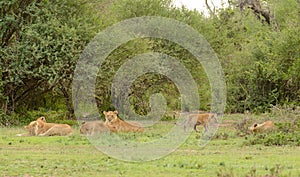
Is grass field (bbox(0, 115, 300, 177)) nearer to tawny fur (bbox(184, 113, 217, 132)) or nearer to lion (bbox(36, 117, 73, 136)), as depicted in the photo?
lion (bbox(36, 117, 73, 136))

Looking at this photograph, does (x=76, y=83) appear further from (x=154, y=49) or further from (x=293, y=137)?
(x=293, y=137)

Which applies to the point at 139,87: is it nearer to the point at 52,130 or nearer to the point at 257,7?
the point at 52,130

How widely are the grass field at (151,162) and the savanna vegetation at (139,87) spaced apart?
0.02m

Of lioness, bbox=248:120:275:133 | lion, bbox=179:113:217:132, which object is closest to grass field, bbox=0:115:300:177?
lioness, bbox=248:120:275:133

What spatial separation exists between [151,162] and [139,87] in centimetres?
1576

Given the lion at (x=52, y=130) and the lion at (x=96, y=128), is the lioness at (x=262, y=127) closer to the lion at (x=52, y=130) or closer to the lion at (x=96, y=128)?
the lion at (x=96, y=128)

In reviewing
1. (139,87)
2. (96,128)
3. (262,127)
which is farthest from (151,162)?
(139,87)

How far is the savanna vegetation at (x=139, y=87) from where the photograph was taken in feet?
46.8

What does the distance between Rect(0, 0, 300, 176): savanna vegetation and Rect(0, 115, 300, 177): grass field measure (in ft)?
0.07

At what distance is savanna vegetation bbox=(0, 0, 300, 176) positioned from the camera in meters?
14.3

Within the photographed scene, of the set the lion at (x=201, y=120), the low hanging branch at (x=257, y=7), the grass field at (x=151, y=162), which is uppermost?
the low hanging branch at (x=257, y=7)

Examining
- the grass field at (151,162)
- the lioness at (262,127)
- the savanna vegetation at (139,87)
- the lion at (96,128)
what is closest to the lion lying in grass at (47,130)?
the savanna vegetation at (139,87)

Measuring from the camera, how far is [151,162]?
14594 millimetres

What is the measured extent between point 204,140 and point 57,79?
7.82m
